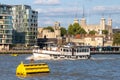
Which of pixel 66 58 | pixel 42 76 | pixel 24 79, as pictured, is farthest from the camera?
pixel 66 58

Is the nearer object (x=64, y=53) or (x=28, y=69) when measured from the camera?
(x=28, y=69)

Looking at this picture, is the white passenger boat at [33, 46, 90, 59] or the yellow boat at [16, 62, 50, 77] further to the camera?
the white passenger boat at [33, 46, 90, 59]

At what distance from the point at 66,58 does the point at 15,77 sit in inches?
2205

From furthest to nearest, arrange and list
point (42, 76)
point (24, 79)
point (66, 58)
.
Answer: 1. point (66, 58)
2. point (42, 76)
3. point (24, 79)

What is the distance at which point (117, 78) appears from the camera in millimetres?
71688

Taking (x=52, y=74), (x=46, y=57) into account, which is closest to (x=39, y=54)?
(x=46, y=57)

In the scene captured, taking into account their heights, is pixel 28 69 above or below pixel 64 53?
below

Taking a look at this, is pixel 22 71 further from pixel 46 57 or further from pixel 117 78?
pixel 46 57

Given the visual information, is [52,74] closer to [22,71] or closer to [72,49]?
[22,71]

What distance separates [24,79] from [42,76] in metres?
5.00

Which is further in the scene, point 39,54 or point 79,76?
point 39,54

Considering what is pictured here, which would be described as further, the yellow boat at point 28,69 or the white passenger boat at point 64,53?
the white passenger boat at point 64,53

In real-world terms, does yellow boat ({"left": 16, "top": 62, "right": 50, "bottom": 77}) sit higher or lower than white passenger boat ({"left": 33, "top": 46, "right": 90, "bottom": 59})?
lower

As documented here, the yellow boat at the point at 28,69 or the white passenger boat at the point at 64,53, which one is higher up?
the white passenger boat at the point at 64,53
